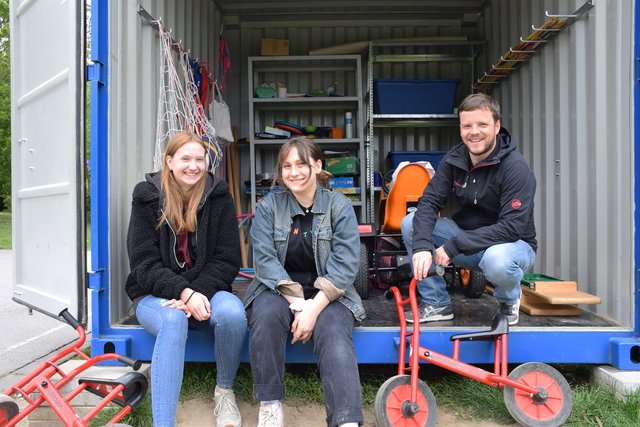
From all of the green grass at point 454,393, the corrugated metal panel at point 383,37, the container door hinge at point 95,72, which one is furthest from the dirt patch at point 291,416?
the corrugated metal panel at point 383,37

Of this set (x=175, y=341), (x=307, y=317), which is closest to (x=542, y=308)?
(x=307, y=317)

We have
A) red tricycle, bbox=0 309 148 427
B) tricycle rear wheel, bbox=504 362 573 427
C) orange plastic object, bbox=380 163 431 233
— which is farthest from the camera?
orange plastic object, bbox=380 163 431 233

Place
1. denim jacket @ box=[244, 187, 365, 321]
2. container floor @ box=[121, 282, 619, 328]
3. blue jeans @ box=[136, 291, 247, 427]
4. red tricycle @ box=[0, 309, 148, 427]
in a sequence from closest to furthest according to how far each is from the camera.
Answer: red tricycle @ box=[0, 309, 148, 427] < blue jeans @ box=[136, 291, 247, 427] < denim jacket @ box=[244, 187, 365, 321] < container floor @ box=[121, 282, 619, 328]

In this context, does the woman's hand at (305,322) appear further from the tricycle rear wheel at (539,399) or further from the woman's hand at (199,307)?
the tricycle rear wheel at (539,399)

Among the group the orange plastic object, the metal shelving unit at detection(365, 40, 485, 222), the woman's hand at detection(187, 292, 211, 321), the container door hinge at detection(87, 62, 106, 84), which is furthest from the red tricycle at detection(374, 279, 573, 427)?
the metal shelving unit at detection(365, 40, 485, 222)

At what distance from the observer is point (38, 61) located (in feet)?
10.3

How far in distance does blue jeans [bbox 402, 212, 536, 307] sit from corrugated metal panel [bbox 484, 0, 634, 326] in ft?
1.68

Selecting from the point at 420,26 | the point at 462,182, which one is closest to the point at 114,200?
the point at 462,182

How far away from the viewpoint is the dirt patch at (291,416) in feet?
8.76

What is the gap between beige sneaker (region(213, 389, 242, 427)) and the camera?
8.29 feet

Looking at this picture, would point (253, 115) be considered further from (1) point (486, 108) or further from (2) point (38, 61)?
(1) point (486, 108)

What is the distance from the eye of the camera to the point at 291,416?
2760mm

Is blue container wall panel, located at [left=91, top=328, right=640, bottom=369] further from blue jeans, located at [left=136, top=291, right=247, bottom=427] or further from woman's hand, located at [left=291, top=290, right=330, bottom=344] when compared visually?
woman's hand, located at [left=291, top=290, right=330, bottom=344]

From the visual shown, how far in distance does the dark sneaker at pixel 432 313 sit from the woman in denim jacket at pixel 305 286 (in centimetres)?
48
